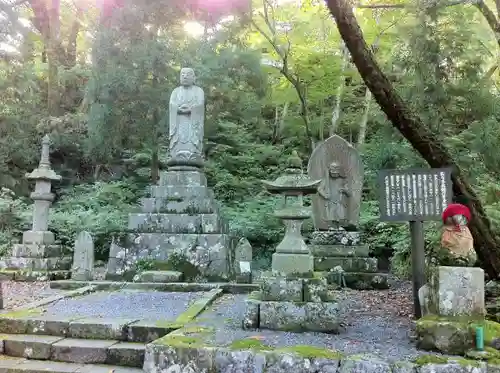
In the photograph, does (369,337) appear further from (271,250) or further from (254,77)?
(254,77)

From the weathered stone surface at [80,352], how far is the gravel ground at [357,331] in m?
1.13

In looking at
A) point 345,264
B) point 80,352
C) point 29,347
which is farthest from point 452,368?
point 345,264

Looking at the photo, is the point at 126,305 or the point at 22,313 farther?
the point at 126,305

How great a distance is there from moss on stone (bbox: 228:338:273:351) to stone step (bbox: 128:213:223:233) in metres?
4.86

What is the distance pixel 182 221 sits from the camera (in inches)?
357

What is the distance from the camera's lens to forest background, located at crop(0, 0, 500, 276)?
7.67m

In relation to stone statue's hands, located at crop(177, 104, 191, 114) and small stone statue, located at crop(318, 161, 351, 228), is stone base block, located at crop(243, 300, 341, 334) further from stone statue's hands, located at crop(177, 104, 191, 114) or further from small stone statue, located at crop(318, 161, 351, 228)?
stone statue's hands, located at crop(177, 104, 191, 114)

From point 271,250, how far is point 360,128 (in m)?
5.76

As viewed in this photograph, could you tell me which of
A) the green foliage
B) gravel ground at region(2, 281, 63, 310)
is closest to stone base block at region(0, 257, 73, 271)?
gravel ground at region(2, 281, 63, 310)

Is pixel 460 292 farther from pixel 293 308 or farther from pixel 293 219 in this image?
pixel 293 219

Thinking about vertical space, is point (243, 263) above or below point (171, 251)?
below

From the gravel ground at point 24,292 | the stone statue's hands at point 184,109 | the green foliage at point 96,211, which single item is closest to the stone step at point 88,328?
the gravel ground at point 24,292

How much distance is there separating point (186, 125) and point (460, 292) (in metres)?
6.91

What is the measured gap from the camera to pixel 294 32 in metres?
15.7
